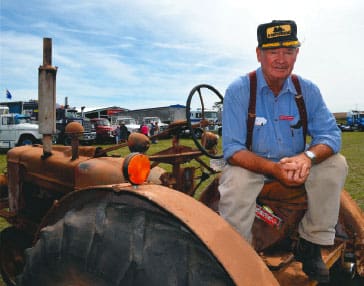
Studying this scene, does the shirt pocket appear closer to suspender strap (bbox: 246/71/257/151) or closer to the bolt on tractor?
suspender strap (bbox: 246/71/257/151)

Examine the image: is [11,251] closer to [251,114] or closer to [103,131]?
[251,114]

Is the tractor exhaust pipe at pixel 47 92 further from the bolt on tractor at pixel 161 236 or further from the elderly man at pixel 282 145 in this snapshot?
the elderly man at pixel 282 145

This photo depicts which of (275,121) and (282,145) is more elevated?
(275,121)

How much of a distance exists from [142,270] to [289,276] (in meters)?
1.07

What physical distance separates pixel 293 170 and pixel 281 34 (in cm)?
80

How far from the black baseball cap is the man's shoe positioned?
1111 millimetres

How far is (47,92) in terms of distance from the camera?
3.22 m

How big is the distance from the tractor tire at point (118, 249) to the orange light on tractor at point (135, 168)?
9 cm

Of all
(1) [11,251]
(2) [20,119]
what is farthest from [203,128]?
(2) [20,119]

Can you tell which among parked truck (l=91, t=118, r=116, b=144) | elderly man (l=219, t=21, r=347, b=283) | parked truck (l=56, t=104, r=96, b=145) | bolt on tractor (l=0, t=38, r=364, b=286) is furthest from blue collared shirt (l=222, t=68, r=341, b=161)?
parked truck (l=91, t=118, r=116, b=144)

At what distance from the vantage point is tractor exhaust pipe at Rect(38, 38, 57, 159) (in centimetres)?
318

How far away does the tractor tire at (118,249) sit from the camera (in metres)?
1.47

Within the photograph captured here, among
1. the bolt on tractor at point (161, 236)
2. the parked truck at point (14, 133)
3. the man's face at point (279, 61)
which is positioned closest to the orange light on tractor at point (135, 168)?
the bolt on tractor at point (161, 236)

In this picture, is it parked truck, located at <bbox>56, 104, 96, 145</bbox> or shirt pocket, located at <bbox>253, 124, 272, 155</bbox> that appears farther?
parked truck, located at <bbox>56, 104, 96, 145</bbox>
